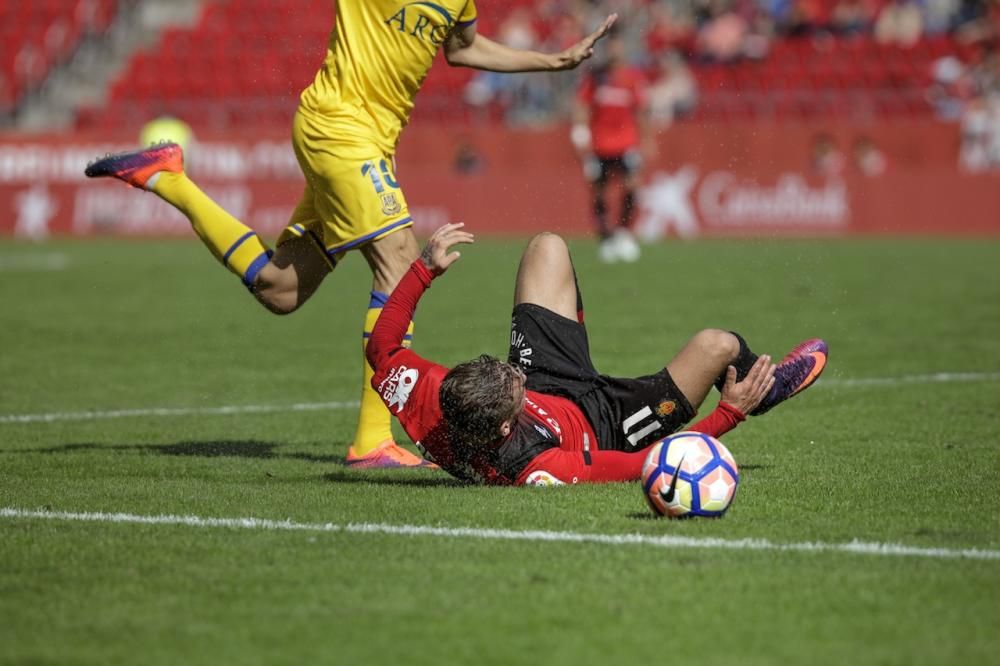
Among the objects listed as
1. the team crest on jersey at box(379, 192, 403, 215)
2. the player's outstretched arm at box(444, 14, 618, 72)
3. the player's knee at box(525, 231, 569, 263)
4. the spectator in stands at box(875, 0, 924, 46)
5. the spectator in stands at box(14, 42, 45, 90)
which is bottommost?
the player's knee at box(525, 231, 569, 263)

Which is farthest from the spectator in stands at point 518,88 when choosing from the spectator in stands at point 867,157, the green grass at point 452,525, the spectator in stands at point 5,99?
the green grass at point 452,525

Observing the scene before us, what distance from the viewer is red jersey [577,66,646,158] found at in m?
22.6

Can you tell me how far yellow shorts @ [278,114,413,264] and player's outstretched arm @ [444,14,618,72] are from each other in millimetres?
844

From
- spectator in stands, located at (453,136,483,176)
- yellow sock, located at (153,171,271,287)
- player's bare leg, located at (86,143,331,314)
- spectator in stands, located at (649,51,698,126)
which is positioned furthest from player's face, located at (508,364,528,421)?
spectator in stands, located at (453,136,483,176)

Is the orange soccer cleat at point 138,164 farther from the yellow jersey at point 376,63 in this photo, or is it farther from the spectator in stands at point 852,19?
the spectator in stands at point 852,19

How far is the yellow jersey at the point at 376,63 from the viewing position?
25.7 ft

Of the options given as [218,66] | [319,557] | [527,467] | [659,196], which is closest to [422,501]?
[527,467]

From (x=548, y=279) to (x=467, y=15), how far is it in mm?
1719

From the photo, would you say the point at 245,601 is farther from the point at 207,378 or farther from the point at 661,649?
the point at 207,378

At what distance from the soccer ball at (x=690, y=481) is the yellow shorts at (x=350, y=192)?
224cm

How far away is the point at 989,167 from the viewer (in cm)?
2528

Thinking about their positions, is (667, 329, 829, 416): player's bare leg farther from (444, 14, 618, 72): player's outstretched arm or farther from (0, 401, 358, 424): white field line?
(0, 401, 358, 424): white field line

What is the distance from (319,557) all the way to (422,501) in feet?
3.62

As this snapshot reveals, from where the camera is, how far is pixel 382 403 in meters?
7.61
